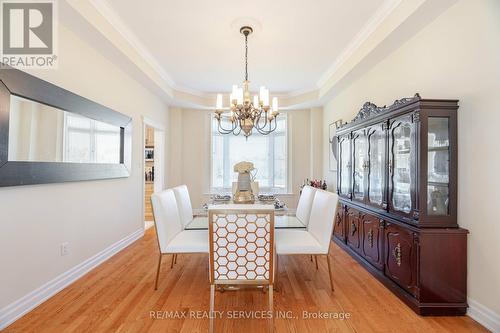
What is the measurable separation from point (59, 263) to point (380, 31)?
401 centimetres

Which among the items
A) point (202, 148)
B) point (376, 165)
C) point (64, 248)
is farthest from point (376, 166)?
point (202, 148)

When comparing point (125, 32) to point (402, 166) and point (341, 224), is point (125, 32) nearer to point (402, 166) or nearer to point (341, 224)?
point (402, 166)

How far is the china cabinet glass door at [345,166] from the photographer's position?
3460 millimetres

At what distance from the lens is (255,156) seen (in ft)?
18.9

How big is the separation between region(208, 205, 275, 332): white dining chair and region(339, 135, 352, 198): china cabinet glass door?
2.01 metres

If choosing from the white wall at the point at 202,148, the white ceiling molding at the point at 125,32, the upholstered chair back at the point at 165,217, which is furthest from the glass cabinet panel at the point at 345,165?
the white ceiling molding at the point at 125,32

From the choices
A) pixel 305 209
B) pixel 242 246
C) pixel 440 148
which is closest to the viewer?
pixel 242 246

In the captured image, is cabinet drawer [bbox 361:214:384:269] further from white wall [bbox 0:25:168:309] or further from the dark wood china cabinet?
white wall [bbox 0:25:168:309]

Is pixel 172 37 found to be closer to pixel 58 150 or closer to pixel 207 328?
pixel 58 150

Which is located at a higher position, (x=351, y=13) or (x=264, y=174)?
(x=351, y=13)

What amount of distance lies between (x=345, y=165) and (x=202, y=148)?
3.18 meters

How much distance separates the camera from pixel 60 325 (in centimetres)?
181

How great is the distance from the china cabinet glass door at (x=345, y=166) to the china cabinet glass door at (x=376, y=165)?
23.3 inches

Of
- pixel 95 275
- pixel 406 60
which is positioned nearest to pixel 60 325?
pixel 95 275
